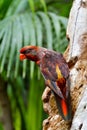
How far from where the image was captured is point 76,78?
1384mm

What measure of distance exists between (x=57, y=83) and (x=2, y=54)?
87 centimetres

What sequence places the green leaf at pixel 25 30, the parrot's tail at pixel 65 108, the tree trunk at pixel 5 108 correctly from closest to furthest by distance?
the parrot's tail at pixel 65 108
the green leaf at pixel 25 30
the tree trunk at pixel 5 108

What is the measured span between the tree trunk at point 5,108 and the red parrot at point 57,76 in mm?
1116

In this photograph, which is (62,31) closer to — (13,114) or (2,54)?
(2,54)

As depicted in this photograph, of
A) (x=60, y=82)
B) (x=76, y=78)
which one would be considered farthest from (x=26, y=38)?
(x=60, y=82)

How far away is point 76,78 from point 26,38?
28.2 inches

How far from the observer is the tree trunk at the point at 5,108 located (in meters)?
2.54

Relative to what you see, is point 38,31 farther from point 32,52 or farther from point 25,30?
point 32,52

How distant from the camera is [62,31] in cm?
231

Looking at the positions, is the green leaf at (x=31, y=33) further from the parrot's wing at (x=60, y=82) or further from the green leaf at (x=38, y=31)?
the parrot's wing at (x=60, y=82)

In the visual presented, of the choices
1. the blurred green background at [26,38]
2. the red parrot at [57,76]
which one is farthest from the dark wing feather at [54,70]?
the blurred green background at [26,38]

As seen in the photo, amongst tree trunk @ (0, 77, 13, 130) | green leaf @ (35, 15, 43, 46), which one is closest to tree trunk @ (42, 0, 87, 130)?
green leaf @ (35, 15, 43, 46)

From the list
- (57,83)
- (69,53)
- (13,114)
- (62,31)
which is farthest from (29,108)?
(57,83)

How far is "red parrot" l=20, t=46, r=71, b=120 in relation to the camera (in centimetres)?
125
